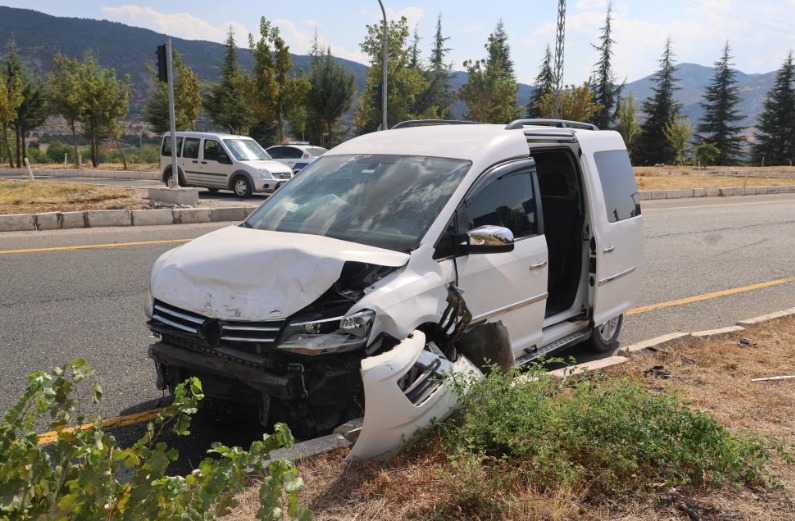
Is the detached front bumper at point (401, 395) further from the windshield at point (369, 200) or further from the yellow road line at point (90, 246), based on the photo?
the yellow road line at point (90, 246)

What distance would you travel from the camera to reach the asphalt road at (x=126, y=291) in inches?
199

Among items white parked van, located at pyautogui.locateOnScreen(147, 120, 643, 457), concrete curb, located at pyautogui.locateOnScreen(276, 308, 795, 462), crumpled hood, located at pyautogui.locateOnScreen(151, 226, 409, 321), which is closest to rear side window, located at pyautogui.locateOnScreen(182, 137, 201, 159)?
white parked van, located at pyautogui.locateOnScreen(147, 120, 643, 457)

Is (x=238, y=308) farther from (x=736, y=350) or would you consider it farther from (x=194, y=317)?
(x=736, y=350)

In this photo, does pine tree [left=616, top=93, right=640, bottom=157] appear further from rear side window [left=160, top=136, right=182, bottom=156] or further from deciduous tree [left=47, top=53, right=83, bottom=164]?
rear side window [left=160, top=136, right=182, bottom=156]

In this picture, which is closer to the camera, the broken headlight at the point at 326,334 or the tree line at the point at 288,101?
the broken headlight at the point at 326,334

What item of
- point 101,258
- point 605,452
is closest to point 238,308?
point 605,452

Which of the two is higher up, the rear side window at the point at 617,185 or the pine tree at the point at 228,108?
the pine tree at the point at 228,108

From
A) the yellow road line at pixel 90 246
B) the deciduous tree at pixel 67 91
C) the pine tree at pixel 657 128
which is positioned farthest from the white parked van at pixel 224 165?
the pine tree at pixel 657 128

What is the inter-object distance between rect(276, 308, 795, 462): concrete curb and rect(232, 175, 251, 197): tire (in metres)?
15.6

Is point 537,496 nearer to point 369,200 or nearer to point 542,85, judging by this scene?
point 369,200

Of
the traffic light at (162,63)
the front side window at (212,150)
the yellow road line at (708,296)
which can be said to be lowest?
the yellow road line at (708,296)

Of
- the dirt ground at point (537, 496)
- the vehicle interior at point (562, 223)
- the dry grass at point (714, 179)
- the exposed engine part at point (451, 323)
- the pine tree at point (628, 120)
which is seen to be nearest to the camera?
the dirt ground at point (537, 496)

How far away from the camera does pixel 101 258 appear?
8.98 m

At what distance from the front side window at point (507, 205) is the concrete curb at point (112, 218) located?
9815mm
